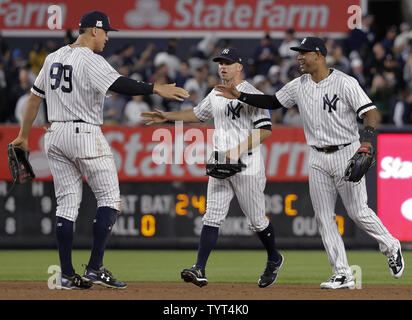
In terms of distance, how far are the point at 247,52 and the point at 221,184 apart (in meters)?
10.2

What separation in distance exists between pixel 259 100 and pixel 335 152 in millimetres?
823

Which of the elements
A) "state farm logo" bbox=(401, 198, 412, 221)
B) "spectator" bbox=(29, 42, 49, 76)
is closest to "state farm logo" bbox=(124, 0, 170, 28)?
"spectator" bbox=(29, 42, 49, 76)

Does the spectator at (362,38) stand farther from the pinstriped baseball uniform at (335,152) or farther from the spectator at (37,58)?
the pinstriped baseball uniform at (335,152)

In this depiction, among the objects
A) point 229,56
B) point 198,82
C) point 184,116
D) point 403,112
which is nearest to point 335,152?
point 229,56

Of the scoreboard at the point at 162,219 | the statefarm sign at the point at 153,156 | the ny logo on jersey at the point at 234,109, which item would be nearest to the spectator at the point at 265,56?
the statefarm sign at the point at 153,156

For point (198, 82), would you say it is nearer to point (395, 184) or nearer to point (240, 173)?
point (395, 184)

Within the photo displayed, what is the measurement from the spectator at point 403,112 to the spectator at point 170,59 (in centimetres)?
392

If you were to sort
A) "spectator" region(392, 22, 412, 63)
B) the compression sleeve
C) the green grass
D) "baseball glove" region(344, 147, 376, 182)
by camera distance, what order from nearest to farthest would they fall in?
the compression sleeve
"baseball glove" region(344, 147, 376, 182)
the green grass
"spectator" region(392, 22, 412, 63)

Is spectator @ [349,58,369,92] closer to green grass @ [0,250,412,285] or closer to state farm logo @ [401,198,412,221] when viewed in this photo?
state farm logo @ [401,198,412,221]

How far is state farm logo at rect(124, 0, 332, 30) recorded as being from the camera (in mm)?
19047

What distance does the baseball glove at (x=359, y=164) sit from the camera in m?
8.53

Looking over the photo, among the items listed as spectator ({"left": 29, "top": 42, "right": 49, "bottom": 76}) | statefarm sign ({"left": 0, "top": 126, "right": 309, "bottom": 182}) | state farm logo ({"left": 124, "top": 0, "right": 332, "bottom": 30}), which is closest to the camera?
statefarm sign ({"left": 0, "top": 126, "right": 309, "bottom": 182})

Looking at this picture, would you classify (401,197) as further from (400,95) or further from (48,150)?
(48,150)

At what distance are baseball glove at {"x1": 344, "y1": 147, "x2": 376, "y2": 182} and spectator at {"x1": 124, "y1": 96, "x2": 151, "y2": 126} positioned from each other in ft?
21.6
